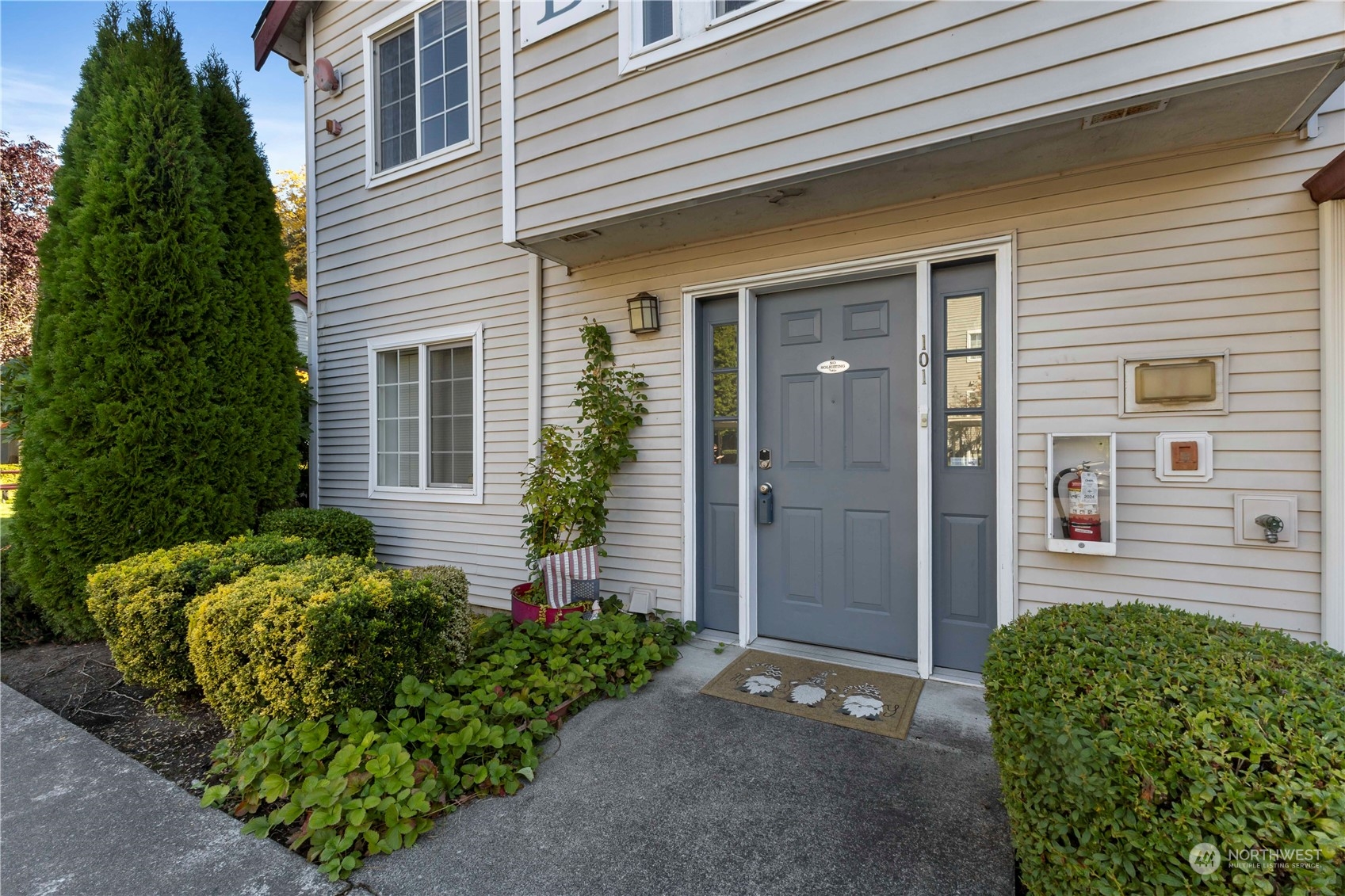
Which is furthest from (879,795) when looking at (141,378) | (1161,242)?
(141,378)

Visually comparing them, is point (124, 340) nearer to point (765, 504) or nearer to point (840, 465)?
point (765, 504)

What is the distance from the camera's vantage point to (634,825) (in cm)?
192

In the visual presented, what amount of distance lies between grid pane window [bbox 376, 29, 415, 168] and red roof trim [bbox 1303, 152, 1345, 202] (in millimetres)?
5630

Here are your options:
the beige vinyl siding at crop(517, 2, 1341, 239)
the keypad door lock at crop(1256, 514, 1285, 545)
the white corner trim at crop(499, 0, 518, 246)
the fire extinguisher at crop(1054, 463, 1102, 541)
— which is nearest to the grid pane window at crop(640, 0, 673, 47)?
the beige vinyl siding at crop(517, 2, 1341, 239)

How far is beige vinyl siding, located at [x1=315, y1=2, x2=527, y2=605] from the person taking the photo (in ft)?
14.2

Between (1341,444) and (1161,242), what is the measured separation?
103 centimetres

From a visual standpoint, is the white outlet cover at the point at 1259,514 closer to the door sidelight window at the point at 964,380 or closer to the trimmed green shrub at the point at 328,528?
the door sidelight window at the point at 964,380

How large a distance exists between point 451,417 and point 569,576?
203 cm

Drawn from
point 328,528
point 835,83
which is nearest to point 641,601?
point 328,528

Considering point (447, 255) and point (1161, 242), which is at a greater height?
point (447, 255)

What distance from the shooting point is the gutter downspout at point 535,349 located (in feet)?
13.6

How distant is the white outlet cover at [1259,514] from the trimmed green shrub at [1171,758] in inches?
42.5

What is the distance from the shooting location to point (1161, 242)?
2.48 meters

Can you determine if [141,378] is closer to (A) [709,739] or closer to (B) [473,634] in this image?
(B) [473,634]
